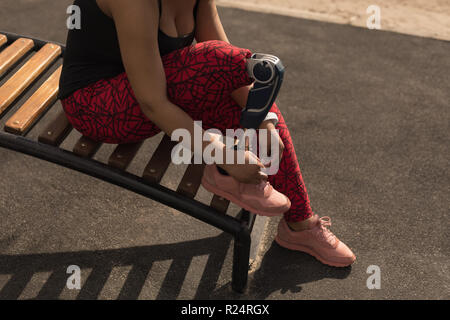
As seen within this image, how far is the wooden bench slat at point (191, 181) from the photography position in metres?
2.07

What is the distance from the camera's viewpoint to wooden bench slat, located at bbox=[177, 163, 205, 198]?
6.81 feet

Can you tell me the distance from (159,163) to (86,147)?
1.10 ft

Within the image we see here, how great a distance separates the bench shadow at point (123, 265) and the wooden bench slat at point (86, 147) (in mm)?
619

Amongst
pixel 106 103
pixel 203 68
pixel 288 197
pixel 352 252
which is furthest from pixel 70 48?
pixel 352 252

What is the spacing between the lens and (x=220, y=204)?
2.09 metres

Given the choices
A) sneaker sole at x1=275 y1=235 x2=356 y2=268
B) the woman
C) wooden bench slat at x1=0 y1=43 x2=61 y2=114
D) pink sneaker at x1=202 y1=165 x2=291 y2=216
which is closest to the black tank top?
the woman

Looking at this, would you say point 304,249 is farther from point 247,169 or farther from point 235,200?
point 247,169

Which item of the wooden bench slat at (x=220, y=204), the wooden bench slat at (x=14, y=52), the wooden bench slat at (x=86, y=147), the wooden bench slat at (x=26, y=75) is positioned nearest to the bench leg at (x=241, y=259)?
the wooden bench slat at (x=220, y=204)

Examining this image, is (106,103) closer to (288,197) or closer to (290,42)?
(288,197)

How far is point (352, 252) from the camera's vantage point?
2.52m

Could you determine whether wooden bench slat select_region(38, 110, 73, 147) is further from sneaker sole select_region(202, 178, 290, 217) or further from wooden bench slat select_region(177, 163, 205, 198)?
sneaker sole select_region(202, 178, 290, 217)

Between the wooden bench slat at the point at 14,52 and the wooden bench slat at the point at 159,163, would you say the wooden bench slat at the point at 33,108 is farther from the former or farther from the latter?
the wooden bench slat at the point at 159,163

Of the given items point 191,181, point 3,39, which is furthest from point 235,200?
point 3,39

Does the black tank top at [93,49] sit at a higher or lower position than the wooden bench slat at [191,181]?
higher
